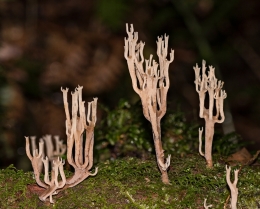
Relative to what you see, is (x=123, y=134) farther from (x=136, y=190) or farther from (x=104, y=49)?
(x=104, y=49)

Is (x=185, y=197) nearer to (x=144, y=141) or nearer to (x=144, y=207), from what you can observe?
(x=144, y=207)

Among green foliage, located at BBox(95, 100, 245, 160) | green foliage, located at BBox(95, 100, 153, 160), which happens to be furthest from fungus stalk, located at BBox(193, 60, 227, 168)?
green foliage, located at BBox(95, 100, 153, 160)

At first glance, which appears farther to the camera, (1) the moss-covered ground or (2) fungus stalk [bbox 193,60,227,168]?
(2) fungus stalk [bbox 193,60,227,168]

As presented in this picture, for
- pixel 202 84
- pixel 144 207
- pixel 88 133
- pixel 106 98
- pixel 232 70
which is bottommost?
pixel 144 207

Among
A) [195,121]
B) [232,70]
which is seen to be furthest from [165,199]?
[232,70]

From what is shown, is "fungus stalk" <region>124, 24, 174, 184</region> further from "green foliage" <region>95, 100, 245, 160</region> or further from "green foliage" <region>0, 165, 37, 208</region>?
"green foliage" <region>95, 100, 245, 160</region>

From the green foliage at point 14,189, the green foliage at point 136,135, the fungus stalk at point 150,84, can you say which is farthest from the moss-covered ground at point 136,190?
the green foliage at point 136,135

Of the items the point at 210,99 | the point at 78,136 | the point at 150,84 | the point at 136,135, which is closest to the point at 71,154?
the point at 78,136
